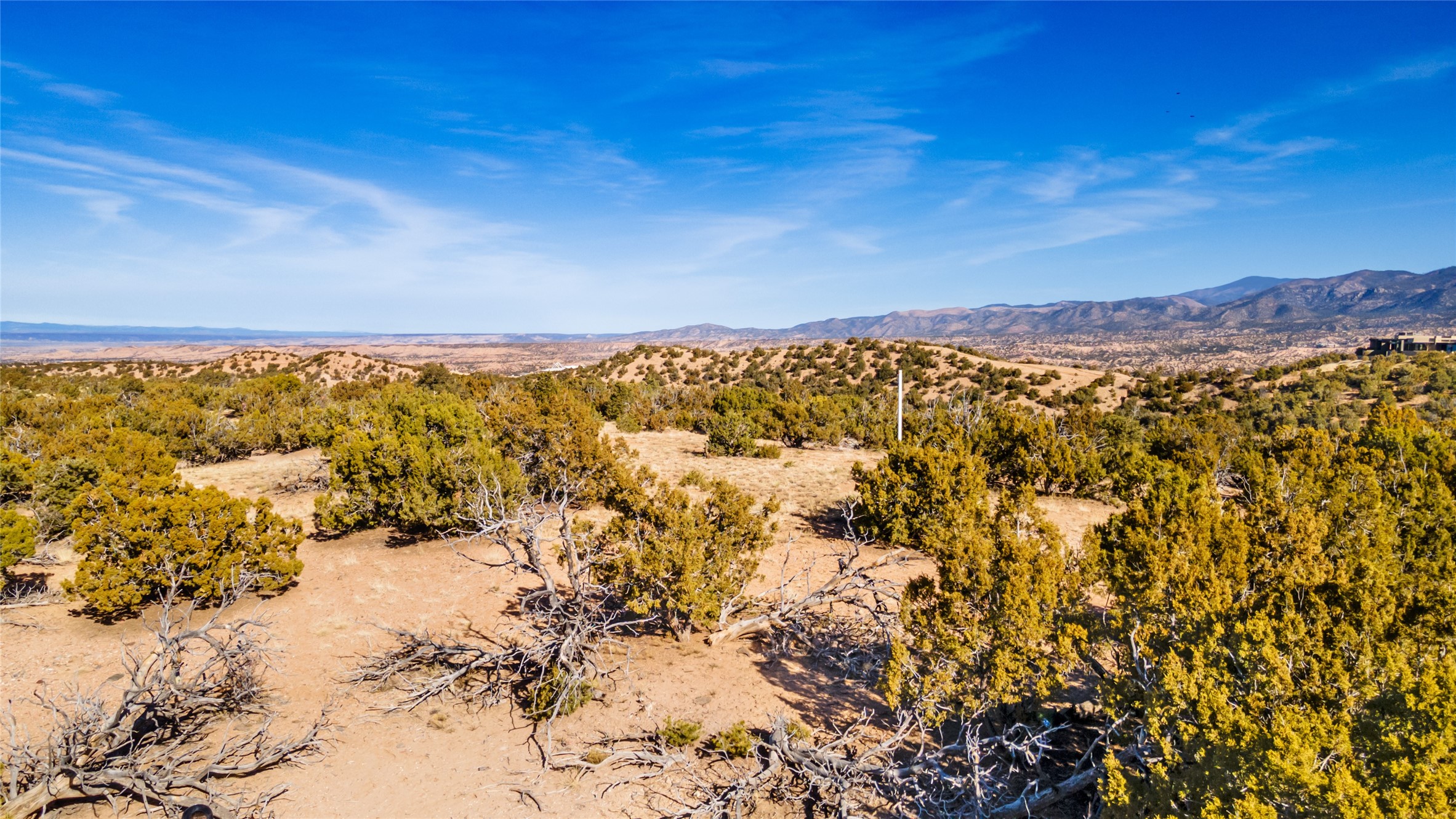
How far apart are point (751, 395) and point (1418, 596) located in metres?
21.8

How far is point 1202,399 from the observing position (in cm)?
2983

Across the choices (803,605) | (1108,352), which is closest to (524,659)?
(803,605)

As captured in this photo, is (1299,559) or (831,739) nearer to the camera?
(1299,559)

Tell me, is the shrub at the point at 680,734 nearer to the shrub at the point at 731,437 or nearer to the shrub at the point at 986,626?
the shrub at the point at 986,626

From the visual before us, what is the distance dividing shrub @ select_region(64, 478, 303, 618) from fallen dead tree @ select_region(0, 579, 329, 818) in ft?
5.25

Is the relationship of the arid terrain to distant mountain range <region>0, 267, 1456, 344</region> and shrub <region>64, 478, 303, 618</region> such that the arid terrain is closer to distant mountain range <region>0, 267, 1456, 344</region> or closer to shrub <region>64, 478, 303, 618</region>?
distant mountain range <region>0, 267, 1456, 344</region>

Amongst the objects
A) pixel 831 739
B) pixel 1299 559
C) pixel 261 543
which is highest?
pixel 1299 559

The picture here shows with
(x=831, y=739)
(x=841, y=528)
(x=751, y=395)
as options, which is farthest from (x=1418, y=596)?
(x=751, y=395)

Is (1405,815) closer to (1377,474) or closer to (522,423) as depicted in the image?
(1377,474)

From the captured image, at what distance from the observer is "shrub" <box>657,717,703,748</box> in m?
5.88

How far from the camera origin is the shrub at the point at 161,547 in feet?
26.4

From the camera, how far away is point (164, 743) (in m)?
5.97

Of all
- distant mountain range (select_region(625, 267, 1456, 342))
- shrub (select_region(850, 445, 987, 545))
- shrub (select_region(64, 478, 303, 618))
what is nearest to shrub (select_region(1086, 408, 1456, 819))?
shrub (select_region(850, 445, 987, 545))

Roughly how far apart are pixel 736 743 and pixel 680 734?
1.76 ft
